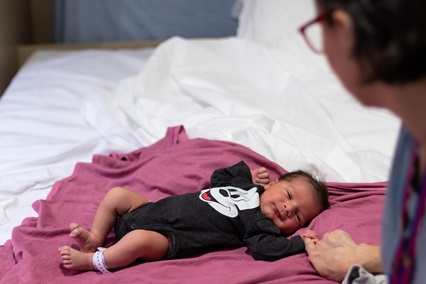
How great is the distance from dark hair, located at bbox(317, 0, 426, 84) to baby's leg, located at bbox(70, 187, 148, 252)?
2.75 ft

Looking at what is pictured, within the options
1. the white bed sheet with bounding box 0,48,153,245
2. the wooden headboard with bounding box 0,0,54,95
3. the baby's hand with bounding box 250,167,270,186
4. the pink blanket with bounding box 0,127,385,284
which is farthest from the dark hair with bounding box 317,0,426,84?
the wooden headboard with bounding box 0,0,54,95

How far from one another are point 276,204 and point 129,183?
426 mm

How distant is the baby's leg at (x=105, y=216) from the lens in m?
1.26

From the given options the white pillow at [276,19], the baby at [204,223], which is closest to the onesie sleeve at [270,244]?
the baby at [204,223]

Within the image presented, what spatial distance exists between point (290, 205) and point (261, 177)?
0.15m

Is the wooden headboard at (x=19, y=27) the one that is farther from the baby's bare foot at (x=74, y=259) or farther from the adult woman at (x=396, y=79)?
the adult woman at (x=396, y=79)

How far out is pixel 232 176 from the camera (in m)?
1.44

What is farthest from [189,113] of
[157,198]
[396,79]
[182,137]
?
[396,79]

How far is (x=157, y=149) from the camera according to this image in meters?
1.67

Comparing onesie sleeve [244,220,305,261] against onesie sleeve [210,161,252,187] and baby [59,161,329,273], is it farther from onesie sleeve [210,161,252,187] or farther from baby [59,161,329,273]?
onesie sleeve [210,161,252,187]

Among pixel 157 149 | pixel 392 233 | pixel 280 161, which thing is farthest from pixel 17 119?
pixel 392 233

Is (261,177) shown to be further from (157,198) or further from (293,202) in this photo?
(157,198)

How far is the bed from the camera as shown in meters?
1.25

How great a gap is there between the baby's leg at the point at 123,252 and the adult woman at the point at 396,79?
0.60 meters
